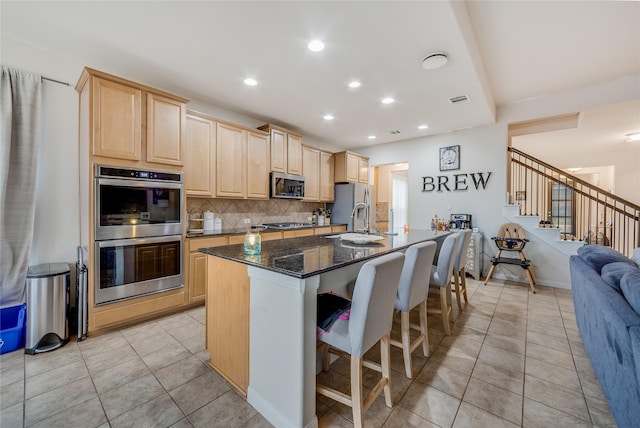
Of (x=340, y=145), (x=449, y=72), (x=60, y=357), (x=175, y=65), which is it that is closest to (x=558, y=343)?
(x=449, y=72)

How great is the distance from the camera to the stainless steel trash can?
2156 mm

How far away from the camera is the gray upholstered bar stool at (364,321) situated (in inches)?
50.6

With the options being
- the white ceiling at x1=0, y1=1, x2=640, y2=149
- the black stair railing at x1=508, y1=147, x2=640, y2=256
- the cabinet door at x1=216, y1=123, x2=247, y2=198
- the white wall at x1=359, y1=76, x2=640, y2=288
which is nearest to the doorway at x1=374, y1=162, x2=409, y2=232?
the white wall at x1=359, y1=76, x2=640, y2=288

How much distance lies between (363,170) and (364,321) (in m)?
5.04

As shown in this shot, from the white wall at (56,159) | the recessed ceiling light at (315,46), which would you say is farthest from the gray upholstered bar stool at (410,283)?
the white wall at (56,159)

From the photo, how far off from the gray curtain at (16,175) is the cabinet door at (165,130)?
915 mm

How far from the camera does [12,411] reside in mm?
1546

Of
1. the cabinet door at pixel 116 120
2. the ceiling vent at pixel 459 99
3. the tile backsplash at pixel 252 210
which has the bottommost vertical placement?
the tile backsplash at pixel 252 210

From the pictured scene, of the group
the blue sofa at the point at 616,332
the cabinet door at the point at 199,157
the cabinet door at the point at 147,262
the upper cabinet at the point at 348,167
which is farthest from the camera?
the upper cabinet at the point at 348,167

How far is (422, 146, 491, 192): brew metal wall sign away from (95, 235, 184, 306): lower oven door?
4.62 metres

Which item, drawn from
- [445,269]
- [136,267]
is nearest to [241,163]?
[136,267]

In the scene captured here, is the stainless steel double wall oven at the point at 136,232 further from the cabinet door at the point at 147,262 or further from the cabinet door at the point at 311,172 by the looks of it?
the cabinet door at the point at 311,172

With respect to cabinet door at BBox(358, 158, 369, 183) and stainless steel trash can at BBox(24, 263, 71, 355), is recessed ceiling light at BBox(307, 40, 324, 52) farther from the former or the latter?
cabinet door at BBox(358, 158, 369, 183)

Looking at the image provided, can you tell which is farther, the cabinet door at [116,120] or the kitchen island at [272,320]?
the cabinet door at [116,120]
